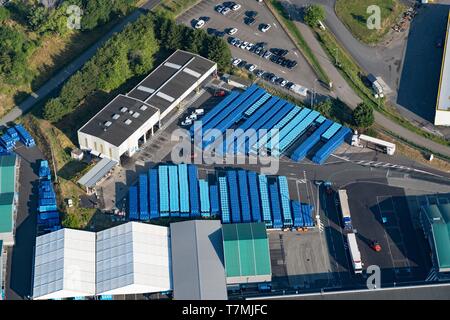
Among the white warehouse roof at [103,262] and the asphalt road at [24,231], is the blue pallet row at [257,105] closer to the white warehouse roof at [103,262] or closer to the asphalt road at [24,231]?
the white warehouse roof at [103,262]

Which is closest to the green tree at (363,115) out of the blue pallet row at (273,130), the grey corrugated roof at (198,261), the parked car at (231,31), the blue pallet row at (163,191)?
the blue pallet row at (273,130)

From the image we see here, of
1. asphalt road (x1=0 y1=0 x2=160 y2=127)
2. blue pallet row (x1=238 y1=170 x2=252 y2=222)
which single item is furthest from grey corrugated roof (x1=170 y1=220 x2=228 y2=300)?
asphalt road (x1=0 y1=0 x2=160 y2=127)

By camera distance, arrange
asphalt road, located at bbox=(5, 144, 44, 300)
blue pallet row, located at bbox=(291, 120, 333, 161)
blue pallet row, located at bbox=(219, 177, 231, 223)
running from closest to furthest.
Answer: asphalt road, located at bbox=(5, 144, 44, 300)
blue pallet row, located at bbox=(219, 177, 231, 223)
blue pallet row, located at bbox=(291, 120, 333, 161)

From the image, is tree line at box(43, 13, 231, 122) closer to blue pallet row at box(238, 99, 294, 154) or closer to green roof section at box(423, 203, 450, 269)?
blue pallet row at box(238, 99, 294, 154)

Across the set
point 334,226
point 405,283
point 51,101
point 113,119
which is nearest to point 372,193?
point 334,226

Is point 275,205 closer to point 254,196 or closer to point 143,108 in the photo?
point 254,196

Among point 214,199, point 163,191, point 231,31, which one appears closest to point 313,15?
point 231,31
